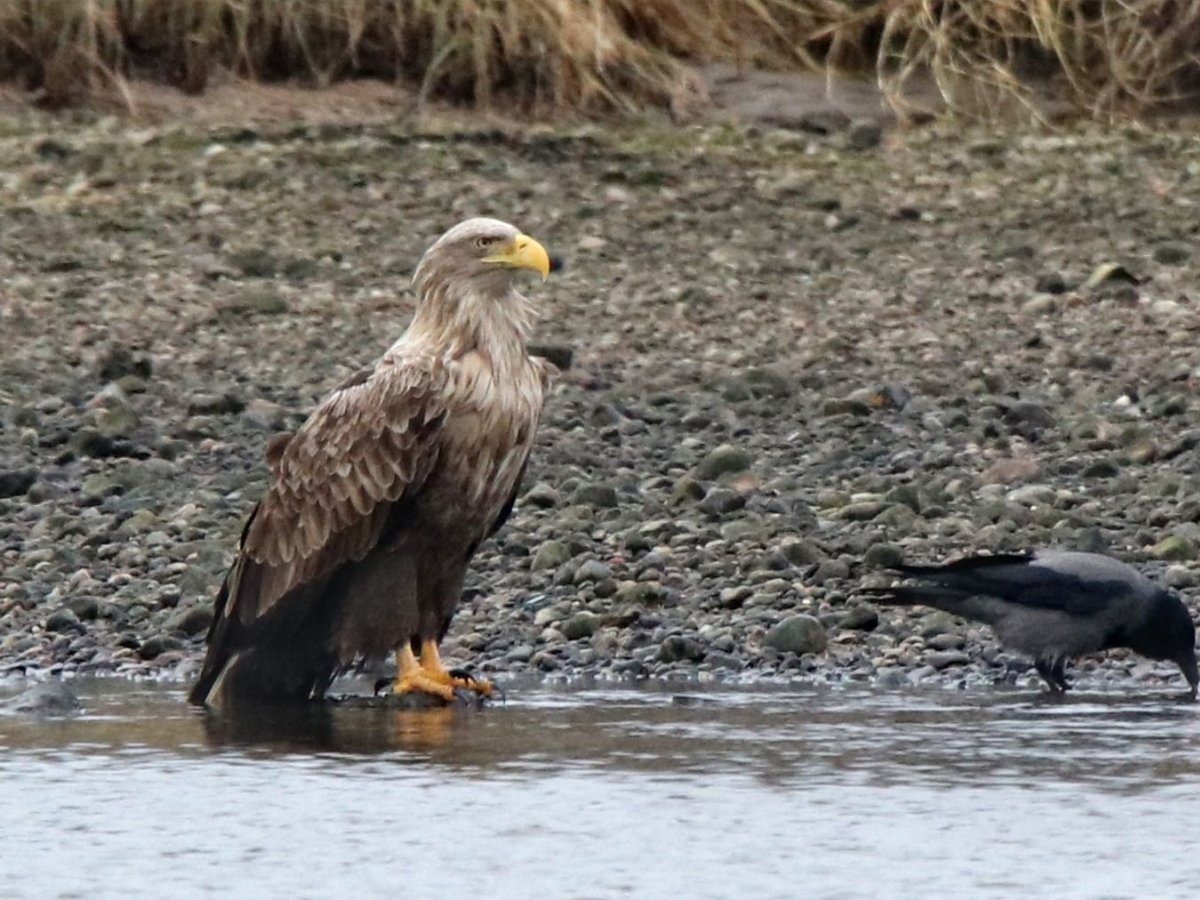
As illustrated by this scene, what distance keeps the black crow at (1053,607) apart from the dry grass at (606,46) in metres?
7.38

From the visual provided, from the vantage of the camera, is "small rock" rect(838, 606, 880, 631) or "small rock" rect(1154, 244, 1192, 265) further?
"small rock" rect(1154, 244, 1192, 265)

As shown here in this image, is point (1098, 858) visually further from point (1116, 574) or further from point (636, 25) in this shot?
point (636, 25)

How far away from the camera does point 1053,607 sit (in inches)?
334

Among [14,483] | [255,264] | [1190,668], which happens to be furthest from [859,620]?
[255,264]

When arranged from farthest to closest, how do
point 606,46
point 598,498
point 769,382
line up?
1. point 606,46
2. point 769,382
3. point 598,498

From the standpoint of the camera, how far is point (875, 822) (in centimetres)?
645

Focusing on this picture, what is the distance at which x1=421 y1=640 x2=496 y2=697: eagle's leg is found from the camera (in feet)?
26.4

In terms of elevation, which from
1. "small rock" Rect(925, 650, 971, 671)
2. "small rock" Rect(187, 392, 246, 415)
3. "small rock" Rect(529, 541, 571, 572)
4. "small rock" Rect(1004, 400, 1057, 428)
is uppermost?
"small rock" Rect(187, 392, 246, 415)

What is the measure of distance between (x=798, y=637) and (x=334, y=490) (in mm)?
1504

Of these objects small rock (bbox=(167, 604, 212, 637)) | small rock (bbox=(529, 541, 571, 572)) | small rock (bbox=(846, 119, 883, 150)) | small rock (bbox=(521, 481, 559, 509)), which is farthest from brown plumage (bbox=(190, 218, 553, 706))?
small rock (bbox=(846, 119, 883, 150))

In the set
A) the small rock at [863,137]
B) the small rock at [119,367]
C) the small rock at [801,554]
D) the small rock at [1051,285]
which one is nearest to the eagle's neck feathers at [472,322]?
the small rock at [801,554]

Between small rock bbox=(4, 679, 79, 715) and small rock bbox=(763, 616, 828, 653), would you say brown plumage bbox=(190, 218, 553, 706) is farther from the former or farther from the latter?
small rock bbox=(763, 616, 828, 653)

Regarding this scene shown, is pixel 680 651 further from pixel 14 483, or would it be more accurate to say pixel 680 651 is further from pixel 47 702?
pixel 14 483

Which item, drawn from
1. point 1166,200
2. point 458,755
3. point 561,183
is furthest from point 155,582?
point 1166,200
